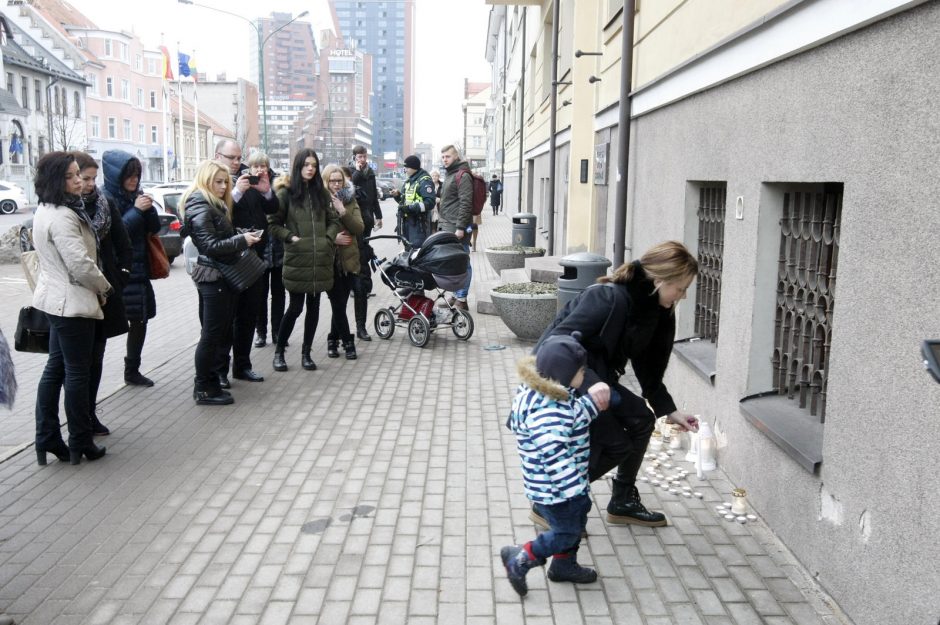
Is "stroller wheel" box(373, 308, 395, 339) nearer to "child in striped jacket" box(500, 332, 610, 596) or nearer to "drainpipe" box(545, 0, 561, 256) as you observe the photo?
"child in striped jacket" box(500, 332, 610, 596)

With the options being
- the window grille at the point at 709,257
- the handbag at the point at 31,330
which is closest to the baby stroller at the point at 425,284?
the window grille at the point at 709,257

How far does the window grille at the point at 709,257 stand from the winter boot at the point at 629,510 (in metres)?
1.91

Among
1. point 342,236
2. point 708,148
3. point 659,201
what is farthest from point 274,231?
point 708,148

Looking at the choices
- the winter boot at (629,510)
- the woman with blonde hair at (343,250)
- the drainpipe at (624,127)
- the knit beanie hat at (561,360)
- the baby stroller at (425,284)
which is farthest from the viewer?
the baby stroller at (425,284)

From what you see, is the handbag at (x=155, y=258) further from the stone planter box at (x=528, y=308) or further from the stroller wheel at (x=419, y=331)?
the stone planter box at (x=528, y=308)

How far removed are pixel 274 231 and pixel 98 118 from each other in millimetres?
68201

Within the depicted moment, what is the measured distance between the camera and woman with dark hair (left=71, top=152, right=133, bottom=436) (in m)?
5.61

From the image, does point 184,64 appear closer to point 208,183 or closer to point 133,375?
point 133,375

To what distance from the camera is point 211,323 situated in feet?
22.6

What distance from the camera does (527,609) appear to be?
12.4 ft

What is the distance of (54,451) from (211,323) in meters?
1.64

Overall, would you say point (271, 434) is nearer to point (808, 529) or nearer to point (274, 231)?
point (274, 231)

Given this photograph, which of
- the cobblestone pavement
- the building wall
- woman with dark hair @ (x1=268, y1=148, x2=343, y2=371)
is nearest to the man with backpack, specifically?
woman with dark hair @ (x1=268, y1=148, x2=343, y2=371)

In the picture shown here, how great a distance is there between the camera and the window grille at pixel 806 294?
4328 millimetres
